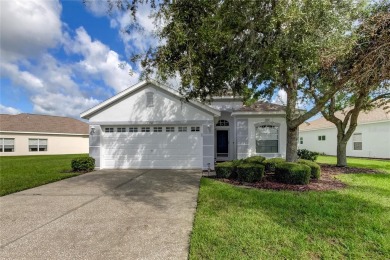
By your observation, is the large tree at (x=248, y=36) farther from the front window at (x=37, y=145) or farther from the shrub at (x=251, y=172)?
the front window at (x=37, y=145)

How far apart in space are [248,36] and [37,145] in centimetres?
2899

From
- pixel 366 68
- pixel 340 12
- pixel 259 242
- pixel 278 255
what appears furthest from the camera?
Result: pixel 340 12

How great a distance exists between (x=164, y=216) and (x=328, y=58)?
5438mm

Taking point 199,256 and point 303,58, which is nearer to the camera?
point 199,256

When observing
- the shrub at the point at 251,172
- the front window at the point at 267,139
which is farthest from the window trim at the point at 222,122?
the shrub at the point at 251,172

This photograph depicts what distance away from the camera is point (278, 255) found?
156 inches

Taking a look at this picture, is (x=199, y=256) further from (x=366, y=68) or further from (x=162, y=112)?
(x=162, y=112)

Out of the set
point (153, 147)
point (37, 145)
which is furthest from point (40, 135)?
point (153, 147)

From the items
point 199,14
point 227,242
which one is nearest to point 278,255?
point 227,242

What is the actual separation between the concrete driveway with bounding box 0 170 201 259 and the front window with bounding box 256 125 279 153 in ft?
25.5

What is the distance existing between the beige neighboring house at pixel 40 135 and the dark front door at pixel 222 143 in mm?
21859

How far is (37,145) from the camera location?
94.5ft

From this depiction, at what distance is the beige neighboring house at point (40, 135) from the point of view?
2686 centimetres

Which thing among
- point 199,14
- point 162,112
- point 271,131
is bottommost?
point 271,131
